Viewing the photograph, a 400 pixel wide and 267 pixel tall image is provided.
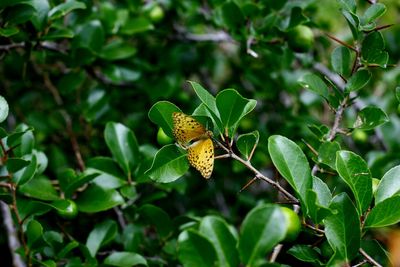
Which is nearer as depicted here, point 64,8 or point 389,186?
point 389,186

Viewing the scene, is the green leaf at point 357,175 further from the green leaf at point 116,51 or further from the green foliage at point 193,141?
the green leaf at point 116,51

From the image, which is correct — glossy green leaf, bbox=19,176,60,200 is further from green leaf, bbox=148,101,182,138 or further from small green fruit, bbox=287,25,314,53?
small green fruit, bbox=287,25,314,53

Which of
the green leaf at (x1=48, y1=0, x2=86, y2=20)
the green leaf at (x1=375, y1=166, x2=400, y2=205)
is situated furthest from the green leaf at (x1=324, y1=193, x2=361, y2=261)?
the green leaf at (x1=48, y1=0, x2=86, y2=20)

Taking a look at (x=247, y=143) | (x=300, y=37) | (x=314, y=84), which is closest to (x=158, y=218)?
(x=247, y=143)

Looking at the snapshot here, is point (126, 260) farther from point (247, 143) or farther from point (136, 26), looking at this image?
point (136, 26)

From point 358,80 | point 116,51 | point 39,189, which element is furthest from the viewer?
point 116,51

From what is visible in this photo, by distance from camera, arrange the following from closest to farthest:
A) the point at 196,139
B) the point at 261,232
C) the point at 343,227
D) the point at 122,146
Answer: the point at 261,232 → the point at 343,227 → the point at 196,139 → the point at 122,146
